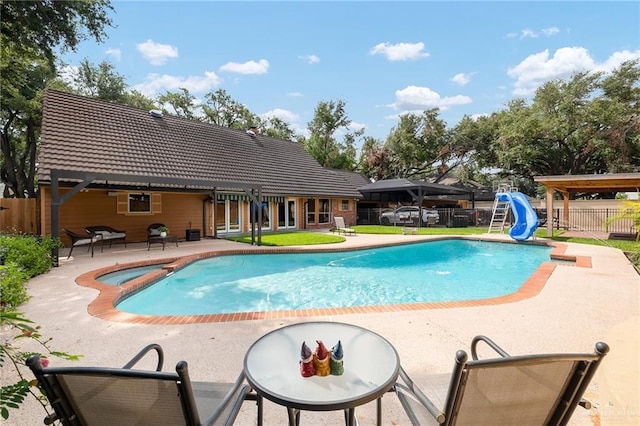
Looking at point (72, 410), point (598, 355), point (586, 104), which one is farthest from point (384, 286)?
point (586, 104)

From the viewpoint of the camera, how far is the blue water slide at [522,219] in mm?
13805

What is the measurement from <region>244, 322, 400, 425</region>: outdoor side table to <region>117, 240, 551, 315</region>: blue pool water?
164 inches

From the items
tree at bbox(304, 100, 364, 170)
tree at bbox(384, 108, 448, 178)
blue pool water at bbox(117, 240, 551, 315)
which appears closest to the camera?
blue pool water at bbox(117, 240, 551, 315)

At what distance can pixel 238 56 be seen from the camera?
2064cm

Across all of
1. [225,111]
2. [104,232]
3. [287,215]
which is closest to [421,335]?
[104,232]

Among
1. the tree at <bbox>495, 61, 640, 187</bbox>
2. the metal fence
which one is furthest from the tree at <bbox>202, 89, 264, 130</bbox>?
the tree at <bbox>495, 61, 640, 187</bbox>

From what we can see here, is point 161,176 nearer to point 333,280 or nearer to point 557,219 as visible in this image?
point 333,280

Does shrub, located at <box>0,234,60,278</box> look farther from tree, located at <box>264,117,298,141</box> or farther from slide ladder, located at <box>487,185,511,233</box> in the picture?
tree, located at <box>264,117,298,141</box>

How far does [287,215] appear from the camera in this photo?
19.3 meters

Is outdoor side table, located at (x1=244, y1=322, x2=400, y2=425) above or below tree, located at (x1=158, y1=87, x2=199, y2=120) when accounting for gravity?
below

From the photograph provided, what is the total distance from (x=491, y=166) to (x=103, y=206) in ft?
121

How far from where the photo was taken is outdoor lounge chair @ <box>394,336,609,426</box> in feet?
4.72

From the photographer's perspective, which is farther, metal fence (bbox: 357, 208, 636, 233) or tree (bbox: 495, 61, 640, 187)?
tree (bbox: 495, 61, 640, 187)

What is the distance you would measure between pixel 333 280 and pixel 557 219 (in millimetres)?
19000
